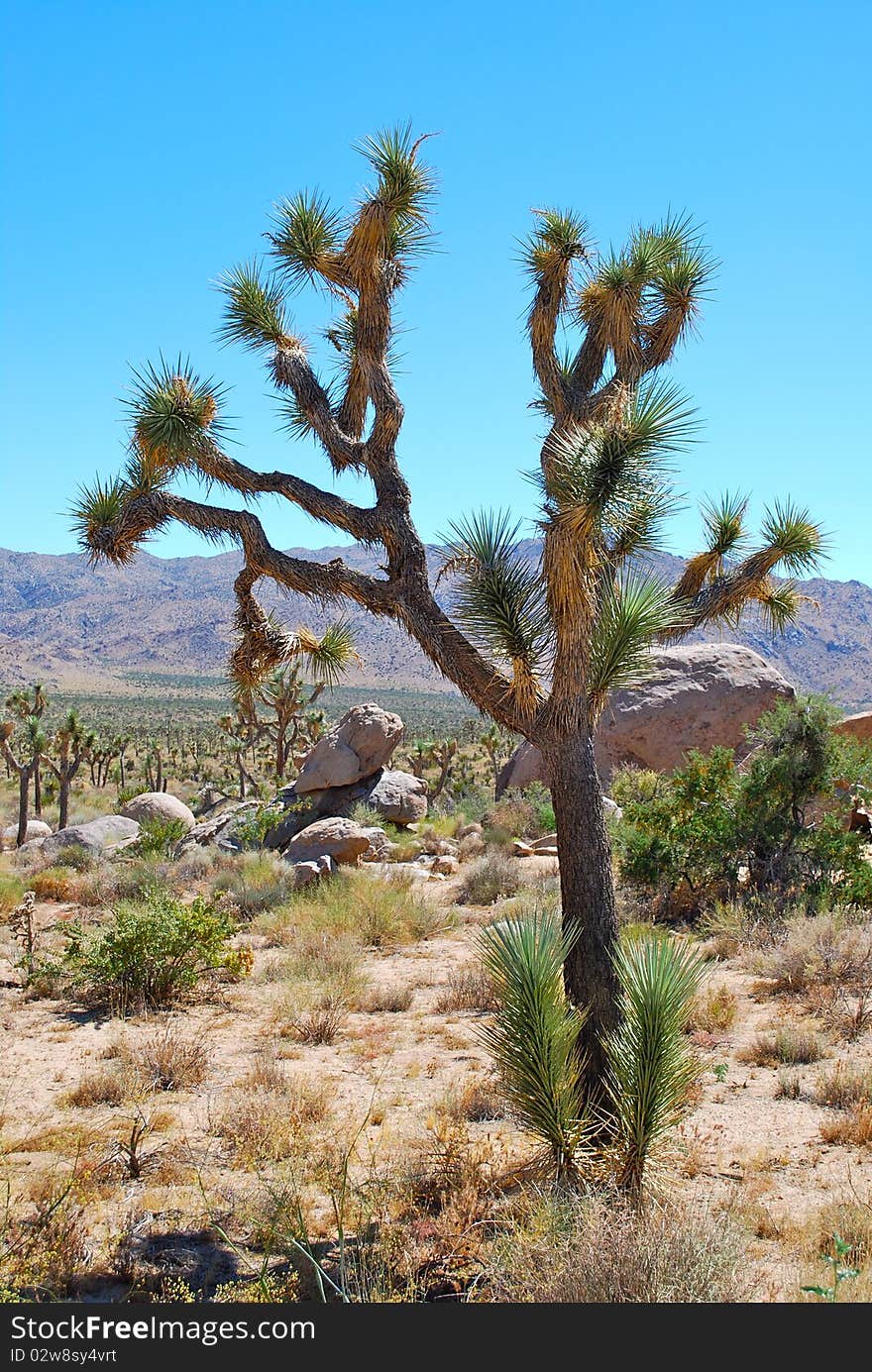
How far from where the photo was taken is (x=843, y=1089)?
6.16 metres

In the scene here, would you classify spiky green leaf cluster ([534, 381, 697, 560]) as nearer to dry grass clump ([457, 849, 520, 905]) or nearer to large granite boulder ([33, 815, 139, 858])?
dry grass clump ([457, 849, 520, 905])

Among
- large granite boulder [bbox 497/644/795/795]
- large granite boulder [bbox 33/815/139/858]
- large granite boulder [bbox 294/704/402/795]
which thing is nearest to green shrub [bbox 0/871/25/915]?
large granite boulder [bbox 33/815/139/858]

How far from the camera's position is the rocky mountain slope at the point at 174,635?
110m

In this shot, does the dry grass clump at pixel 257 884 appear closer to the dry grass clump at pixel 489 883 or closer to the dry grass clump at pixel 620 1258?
the dry grass clump at pixel 489 883

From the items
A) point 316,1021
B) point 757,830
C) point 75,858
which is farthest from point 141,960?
point 75,858

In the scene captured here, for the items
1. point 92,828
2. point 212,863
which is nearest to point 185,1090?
point 212,863

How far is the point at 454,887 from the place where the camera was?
580 inches

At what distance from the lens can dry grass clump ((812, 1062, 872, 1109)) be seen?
605 centimetres

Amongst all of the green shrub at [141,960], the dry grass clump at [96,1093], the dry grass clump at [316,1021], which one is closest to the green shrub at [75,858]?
the green shrub at [141,960]

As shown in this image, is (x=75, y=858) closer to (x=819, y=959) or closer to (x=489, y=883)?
(x=489, y=883)

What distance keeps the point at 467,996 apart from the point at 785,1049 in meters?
3.08

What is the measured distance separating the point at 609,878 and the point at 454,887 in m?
9.09

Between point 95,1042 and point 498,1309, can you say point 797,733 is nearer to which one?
point 95,1042

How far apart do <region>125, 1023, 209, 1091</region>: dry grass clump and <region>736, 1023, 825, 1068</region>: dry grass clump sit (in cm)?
401
